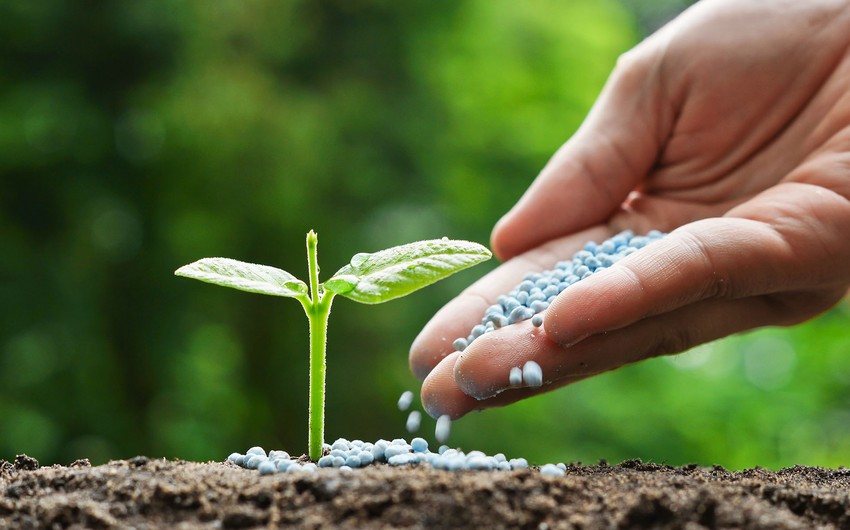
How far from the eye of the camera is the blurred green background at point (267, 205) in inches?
147

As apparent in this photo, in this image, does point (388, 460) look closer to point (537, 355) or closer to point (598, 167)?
point (537, 355)

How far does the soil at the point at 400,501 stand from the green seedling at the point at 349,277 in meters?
0.29

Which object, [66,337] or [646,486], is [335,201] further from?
[646,486]

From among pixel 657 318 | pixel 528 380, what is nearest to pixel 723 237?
pixel 657 318

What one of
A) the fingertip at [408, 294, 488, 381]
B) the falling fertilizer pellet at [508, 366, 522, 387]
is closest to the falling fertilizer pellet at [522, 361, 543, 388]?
the falling fertilizer pellet at [508, 366, 522, 387]

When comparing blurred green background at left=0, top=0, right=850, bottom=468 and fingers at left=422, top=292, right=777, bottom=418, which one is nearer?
fingers at left=422, top=292, right=777, bottom=418

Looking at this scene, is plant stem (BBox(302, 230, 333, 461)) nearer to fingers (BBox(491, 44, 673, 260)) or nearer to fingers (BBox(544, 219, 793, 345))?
fingers (BBox(544, 219, 793, 345))

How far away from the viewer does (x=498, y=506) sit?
113 cm

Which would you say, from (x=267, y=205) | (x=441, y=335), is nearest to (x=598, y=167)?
(x=441, y=335)

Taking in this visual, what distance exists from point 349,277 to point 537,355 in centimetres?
40

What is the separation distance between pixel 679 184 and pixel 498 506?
163 cm

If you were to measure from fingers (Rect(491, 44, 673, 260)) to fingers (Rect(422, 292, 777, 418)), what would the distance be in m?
0.56

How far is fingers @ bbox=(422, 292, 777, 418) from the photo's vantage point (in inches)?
59.2

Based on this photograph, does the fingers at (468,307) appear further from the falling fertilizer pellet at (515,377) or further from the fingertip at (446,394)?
the falling fertilizer pellet at (515,377)
